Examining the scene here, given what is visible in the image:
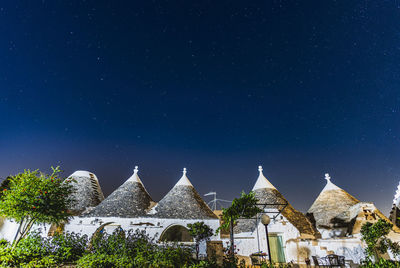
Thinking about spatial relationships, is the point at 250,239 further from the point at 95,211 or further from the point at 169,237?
the point at 95,211

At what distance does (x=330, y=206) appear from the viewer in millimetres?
16906

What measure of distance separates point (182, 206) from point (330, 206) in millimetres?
11897

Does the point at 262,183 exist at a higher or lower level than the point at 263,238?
higher

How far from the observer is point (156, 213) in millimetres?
14516

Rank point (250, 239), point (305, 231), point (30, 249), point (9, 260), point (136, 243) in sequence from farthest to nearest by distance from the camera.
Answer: point (305, 231) < point (250, 239) < point (136, 243) < point (30, 249) < point (9, 260)

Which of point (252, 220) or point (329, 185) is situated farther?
point (329, 185)

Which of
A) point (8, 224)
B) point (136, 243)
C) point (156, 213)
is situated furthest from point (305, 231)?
point (8, 224)

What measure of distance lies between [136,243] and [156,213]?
631 cm

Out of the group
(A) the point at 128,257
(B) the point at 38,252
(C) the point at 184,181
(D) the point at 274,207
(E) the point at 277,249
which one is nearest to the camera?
(A) the point at 128,257

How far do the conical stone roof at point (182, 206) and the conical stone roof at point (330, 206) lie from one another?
8.46m

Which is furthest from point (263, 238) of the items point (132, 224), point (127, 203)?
point (127, 203)

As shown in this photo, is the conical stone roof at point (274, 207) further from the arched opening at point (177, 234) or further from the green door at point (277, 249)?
the arched opening at point (177, 234)

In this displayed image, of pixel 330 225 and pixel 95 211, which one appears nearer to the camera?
pixel 95 211

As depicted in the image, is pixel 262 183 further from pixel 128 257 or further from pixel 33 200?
pixel 33 200
